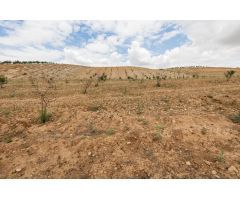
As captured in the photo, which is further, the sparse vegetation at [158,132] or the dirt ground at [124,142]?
the sparse vegetation at [158,132]

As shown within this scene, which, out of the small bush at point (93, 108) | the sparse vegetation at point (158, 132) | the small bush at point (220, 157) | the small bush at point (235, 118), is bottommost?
the small bush at point (220, 157)

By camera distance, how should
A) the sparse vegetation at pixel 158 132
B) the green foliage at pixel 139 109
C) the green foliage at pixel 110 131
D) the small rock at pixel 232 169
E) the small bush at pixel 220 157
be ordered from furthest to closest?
the green foliage at pixel 139 109
the green foliage at pixel 110 131
the sparse vegetation at pixel 158 132
the small bush at pixel 220 157
the small rock at pixel 232 169

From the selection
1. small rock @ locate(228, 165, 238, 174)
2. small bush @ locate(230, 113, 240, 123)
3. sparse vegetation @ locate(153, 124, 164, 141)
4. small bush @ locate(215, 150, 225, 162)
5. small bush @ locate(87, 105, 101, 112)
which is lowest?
small rock @ locate(228, 165, 238, 174)

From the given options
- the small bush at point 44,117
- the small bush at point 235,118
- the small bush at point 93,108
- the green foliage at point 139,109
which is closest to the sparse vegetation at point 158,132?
the green foliage at point 139,109

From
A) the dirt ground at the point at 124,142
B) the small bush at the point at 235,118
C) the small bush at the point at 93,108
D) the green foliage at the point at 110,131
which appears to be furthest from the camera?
the small bush at the point at 93,108

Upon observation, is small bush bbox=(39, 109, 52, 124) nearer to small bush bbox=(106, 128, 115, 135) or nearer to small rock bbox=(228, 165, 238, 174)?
small bush bbox=(106, 128, 115, 135)

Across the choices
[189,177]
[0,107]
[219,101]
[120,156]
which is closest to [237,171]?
[189,177]

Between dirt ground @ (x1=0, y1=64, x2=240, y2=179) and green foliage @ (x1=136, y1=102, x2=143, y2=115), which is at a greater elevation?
green foliage @ (x1=136, y1=102, x2=143, y2=115)

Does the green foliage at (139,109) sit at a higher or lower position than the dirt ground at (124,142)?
higher

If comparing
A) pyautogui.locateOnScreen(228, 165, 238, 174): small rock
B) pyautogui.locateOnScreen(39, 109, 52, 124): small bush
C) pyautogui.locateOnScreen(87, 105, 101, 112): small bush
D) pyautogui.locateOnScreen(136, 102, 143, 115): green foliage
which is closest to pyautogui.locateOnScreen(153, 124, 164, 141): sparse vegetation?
pyautogui.locateOnScreen(136, 102, 143, 115): green foliage

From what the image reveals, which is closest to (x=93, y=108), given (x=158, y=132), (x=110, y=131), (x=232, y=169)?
(x=110, y=131)

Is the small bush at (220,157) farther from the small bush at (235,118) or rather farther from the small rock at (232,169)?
the small bush at (235,118)

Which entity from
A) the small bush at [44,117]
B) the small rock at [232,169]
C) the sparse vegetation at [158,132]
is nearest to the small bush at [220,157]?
the small rock at [232,169]

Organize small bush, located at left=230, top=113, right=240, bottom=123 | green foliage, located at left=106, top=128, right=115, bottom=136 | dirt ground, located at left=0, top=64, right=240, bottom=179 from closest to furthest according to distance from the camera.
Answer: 1. dirt ground, located at left=0, top=64, right=240, bottom=179
2. green foliage, located at left=106, top=128, right=115, bottom=136
3. small bush, located at left=230, top=113, right=240, bottom=123
